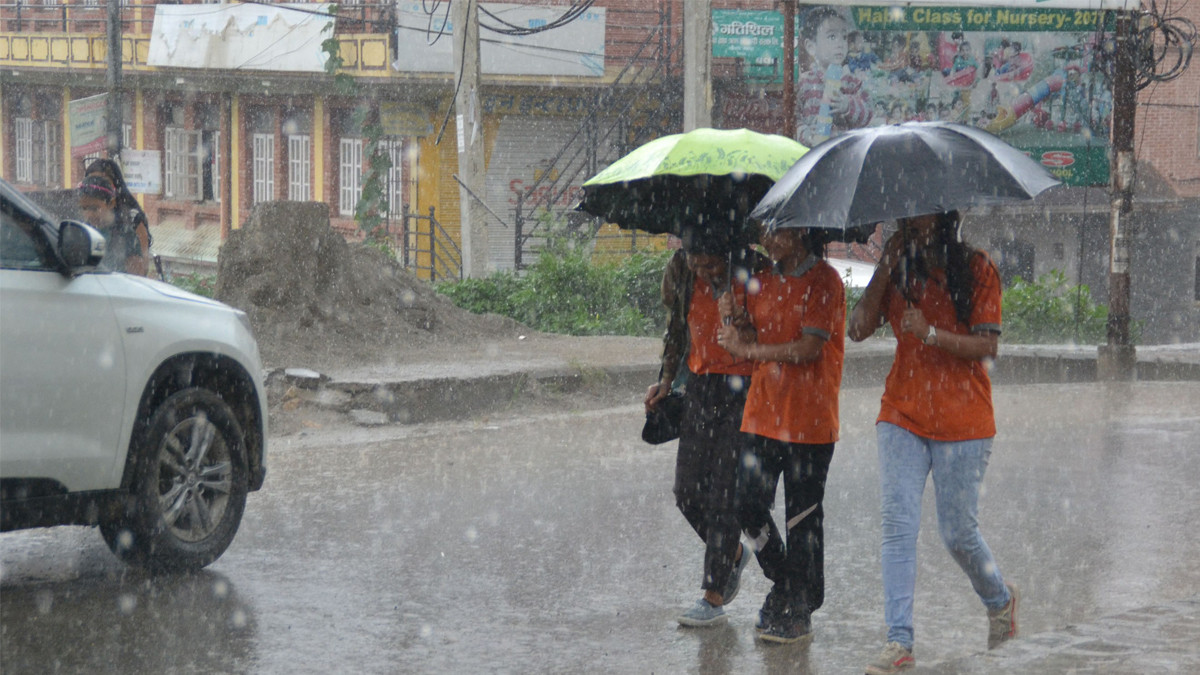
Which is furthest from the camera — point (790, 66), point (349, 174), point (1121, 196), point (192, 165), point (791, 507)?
point (192, 165)

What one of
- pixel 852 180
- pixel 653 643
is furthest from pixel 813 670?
pixel 852 180

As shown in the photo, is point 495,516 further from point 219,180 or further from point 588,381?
point 219,180

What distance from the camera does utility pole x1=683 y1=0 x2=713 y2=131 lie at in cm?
1839

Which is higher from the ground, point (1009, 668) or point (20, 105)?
point (20, 105)

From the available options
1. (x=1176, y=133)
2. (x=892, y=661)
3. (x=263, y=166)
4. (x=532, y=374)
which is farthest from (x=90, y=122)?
(x=1176, y=133)

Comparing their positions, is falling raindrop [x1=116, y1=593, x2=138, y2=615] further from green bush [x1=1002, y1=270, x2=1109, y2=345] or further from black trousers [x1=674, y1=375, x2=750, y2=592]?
green bush [x1=1002, y1=270, x2=1109, y2=345]

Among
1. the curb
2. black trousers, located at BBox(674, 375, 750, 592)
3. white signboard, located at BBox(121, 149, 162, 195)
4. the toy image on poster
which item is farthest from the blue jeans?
white signboard, located at BBox(121, 149, 162, 195)

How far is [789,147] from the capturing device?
5.85 metres

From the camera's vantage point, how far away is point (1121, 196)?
1555 centimetres

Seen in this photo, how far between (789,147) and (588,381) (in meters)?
7.59

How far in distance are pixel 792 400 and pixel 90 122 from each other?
706 inches

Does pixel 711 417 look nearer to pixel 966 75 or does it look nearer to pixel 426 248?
pixel 966 75

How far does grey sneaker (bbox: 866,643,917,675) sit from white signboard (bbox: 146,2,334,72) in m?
26.0

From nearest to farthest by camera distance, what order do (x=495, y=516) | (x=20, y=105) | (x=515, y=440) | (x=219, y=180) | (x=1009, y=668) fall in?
(x=1009, y=668) < (x=495, y=516) < (x=515, y=440) < (x=219, y=180) < (x=20, y=105)
